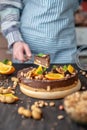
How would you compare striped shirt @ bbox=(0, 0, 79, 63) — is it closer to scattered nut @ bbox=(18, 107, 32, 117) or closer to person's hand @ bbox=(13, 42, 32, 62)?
person's hand @ bbox=(13, 42, 32, 62)

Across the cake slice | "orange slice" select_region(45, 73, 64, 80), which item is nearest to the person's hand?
the cake slice

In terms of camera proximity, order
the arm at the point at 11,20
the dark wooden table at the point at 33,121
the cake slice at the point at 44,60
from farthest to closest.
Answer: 1. the arm at the point at 11,20
2. the cake slice at the point at 44,60
3. the dark wooden table at the point at 33,121

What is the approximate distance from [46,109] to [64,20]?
0.69 meters

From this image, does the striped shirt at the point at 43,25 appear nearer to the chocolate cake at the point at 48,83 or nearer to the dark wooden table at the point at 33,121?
the chocolate cake at the point at 48,83

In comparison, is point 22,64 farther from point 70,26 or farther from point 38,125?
point 38,125

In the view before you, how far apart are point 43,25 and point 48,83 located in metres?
0.58

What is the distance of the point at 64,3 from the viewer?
5.35 ft

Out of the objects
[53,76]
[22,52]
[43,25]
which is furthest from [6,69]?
[43,25]

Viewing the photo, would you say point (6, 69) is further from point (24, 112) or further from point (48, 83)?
point (24, 112)

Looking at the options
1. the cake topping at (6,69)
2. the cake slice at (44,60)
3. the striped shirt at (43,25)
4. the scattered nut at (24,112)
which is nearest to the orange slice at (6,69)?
the cake topping at (6,69)

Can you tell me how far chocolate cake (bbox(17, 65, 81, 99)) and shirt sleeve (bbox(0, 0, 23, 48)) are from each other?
46cm

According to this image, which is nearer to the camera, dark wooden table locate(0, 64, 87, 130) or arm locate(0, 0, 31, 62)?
dark wooden table locate(0, 64, 87, 130)

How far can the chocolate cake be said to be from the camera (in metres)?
1.13

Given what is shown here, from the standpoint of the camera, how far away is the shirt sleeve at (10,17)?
1646 mm
